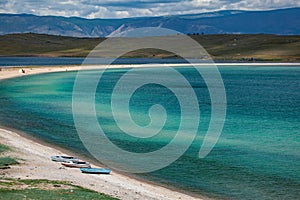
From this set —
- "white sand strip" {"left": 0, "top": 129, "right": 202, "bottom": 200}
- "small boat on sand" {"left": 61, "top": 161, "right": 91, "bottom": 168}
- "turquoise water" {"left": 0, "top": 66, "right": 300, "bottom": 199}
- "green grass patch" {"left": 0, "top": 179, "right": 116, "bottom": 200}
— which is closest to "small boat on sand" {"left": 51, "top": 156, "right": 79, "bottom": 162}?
"white sand strip" {"left": 0, "top": 129, "right": 202, "bottom": 200}

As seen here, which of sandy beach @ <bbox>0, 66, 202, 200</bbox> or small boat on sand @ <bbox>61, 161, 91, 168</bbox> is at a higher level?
small boat on sand @ <bbox>61, 161, 91, 168</bbox>

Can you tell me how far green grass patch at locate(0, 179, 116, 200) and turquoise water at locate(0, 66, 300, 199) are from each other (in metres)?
5.92

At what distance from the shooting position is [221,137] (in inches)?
1564

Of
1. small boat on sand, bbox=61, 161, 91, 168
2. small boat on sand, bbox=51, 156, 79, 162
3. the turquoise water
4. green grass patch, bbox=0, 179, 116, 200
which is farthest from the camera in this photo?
small boat on sand, bbox=51, 156, 79, 162

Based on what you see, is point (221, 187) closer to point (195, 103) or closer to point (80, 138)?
point (80, 138)

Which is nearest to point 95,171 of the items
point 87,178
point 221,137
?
point 87,178

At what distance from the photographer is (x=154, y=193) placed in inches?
940

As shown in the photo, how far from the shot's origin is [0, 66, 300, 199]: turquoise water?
2673cm

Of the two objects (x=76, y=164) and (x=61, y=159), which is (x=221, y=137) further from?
(x=76, y=164)

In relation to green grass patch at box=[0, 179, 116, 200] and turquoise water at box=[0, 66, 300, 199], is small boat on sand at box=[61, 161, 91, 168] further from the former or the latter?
green grass patch at box=[0, 179, 116, 200]

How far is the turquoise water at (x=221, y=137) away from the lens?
87.7 feet

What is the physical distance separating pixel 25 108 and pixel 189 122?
2034 cm

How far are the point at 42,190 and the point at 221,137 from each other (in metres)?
20.7

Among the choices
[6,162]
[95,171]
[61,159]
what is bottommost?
[6,162]
